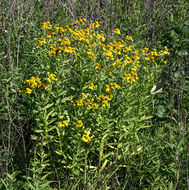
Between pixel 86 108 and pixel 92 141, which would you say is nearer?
pixel 86 108

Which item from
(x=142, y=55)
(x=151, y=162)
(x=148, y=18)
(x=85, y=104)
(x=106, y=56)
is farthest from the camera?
(x=148, y=18)

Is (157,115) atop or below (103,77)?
below

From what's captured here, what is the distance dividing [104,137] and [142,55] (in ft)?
4.11

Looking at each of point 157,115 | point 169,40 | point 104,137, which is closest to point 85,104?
point 104,137

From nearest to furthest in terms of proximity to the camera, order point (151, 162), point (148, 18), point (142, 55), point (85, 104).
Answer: point (85, 104), point (151, 162), point (142, 55), point (148, 18)

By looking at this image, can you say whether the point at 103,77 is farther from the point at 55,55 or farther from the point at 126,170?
the point at 126,170

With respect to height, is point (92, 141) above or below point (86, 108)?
below

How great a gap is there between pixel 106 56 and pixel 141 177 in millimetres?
1219

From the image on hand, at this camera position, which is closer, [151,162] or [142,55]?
[151,162]

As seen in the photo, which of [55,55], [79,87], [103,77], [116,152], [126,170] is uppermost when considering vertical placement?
[55,55]

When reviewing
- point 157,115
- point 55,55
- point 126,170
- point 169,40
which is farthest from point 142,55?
point 126,170

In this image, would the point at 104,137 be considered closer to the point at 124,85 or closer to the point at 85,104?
the point at 85,104

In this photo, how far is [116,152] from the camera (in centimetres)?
251

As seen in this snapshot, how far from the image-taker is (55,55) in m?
2.50
